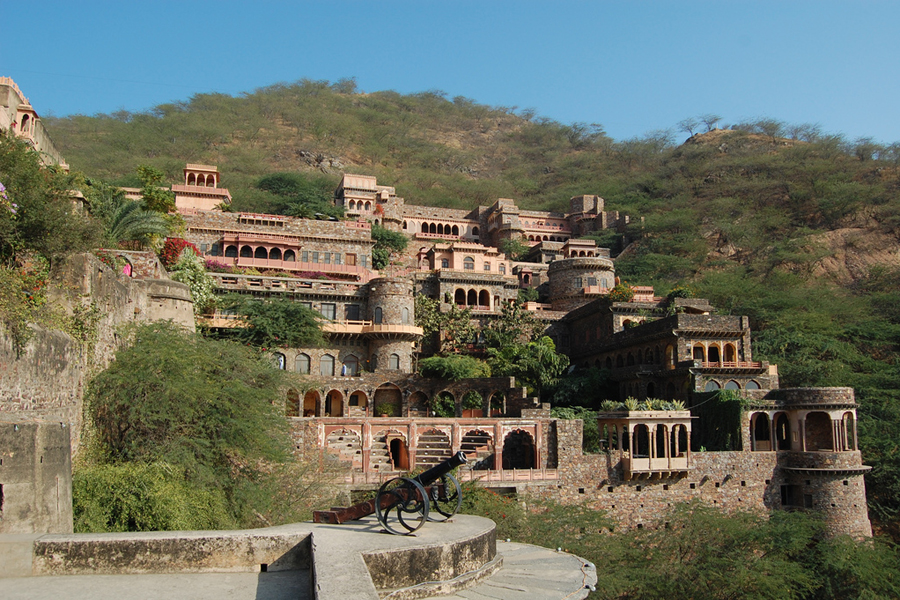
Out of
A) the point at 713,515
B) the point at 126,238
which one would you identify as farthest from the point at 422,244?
the point at 713,515

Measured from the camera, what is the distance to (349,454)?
27922 millimetres

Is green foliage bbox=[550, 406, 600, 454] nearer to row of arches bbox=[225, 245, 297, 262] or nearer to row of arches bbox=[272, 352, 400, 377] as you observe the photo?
row of arches bbox=[272, 352, 400, 377]

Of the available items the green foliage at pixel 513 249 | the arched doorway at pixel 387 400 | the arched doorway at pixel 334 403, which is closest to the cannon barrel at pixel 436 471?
the arched doorway at pixel 387 400

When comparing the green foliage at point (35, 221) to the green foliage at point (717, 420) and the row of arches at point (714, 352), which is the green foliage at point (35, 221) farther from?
the row of arches at point (714, 352)

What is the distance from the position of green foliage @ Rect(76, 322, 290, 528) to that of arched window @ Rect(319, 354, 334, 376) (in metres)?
19.0

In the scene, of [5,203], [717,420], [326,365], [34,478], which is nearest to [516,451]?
[717,420]

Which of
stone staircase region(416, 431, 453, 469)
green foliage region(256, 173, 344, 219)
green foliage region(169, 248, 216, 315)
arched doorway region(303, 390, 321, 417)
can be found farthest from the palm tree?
green foliage region(256, 173, 344, 219)

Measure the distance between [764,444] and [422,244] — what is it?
3665cm

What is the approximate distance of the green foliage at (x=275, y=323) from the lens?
36031mm

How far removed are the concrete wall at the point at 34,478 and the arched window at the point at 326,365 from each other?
26.4 meters

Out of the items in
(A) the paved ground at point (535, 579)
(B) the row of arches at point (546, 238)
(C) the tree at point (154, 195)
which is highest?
(B) the row of arches at point (546, 238)

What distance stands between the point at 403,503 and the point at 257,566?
1933 millimetres

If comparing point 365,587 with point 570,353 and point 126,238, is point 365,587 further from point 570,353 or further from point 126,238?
point 570,353

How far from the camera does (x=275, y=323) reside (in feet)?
119
